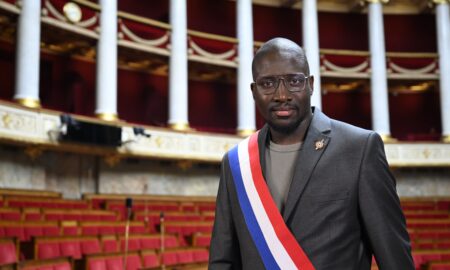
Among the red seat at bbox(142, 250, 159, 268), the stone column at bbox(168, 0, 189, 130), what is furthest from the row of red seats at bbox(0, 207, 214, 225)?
the stone column at bbox(168, 0, 189, 130)

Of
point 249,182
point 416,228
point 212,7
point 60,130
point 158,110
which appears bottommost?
point 416,228

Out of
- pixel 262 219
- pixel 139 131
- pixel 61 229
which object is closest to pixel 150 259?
pixel 61 229

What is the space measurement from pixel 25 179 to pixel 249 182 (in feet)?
26.6

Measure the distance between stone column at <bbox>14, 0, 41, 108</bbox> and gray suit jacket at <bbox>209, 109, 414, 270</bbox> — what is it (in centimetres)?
813

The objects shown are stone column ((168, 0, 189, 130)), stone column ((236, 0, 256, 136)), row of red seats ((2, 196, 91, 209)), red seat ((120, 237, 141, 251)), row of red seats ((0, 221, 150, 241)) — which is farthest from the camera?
stone column ((236, 0, 256, 136))

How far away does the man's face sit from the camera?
43.4 inches

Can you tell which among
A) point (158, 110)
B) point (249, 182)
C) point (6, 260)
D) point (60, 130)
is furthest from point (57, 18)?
point (249, 182)

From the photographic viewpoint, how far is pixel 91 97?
38.5 ft

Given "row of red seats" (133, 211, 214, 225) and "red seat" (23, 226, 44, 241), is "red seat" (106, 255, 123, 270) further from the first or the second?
"row of red seats" (133, 211, 214, 225)

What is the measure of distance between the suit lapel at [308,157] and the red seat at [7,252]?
328 cm

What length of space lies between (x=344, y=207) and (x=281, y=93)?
0.83ft

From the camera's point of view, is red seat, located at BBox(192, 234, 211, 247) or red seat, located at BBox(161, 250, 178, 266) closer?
red seat, located at BBox(161, 250, 178, 266)

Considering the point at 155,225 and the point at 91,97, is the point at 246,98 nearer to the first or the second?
the point at 91,97

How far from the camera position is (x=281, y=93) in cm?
110
